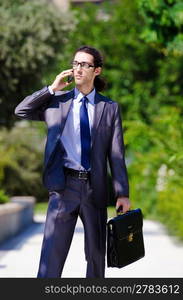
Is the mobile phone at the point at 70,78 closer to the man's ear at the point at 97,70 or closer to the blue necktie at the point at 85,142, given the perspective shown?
the man's ear at the point at 97,70

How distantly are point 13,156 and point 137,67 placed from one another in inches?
224

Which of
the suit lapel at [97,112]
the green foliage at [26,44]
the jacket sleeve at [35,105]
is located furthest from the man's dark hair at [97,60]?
the green foliage at [26,44]

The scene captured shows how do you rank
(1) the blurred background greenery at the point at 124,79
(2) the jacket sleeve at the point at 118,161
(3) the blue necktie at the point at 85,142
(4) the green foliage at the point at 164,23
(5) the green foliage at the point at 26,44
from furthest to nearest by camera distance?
(5) the green foliage at the point at 26,44 → (1) the blurred background greenery at the point at 124,79 → (4) the green foliage at the point at 164,23 → (2) the jacket sleeve at the point at 118,161 → (3) the blue necktie at the point at 85,142

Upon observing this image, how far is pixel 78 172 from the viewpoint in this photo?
577 centimetres

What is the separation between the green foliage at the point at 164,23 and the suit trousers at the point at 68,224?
22.8ft

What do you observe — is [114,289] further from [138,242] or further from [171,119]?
[171,119]

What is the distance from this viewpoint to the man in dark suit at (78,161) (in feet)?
18.9

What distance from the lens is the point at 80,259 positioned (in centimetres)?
1202

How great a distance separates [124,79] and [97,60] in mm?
27449

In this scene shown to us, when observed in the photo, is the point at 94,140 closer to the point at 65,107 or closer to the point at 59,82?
the point at 65,107

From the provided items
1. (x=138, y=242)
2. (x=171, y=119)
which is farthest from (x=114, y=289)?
(x=171, y=119)

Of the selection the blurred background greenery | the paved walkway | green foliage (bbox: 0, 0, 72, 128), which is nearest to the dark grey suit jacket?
the blurred background greenery

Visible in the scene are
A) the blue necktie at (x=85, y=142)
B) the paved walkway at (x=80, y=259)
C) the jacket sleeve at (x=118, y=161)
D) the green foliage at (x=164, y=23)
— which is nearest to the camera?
the blue necktie at (x=85, y=142)

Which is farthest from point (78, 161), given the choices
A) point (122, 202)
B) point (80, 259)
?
point (80, 259)
